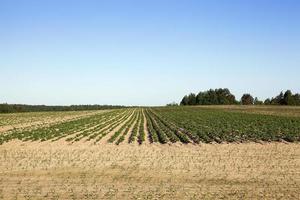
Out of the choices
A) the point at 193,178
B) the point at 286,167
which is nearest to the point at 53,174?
the point at 193,178

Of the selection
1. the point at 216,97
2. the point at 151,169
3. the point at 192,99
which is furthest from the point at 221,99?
the point at 151,169

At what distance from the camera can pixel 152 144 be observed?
2761cm

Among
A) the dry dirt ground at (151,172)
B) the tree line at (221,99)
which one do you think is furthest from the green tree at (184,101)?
the dry dirt ground at (151,172)

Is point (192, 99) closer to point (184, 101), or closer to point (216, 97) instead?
Result: point (184, 101)

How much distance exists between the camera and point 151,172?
57.5ft

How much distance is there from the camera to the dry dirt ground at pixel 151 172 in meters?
13.9

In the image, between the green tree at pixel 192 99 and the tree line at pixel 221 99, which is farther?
the green tree at pixel 192 99

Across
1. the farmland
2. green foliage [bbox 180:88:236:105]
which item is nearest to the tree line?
green foliage [bbox 180:88:236:105]

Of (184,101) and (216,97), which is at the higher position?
(216,97)

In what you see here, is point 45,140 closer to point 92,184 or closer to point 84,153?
point 84,153

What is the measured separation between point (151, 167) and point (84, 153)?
6191 mm

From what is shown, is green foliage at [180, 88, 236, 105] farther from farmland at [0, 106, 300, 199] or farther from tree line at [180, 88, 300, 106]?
farmland at [0, 106, 300, 199]

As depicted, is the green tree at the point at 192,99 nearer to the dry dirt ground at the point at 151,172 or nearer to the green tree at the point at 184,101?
the green tree at the point at 184,101

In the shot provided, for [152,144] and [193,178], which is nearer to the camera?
[193,178]
